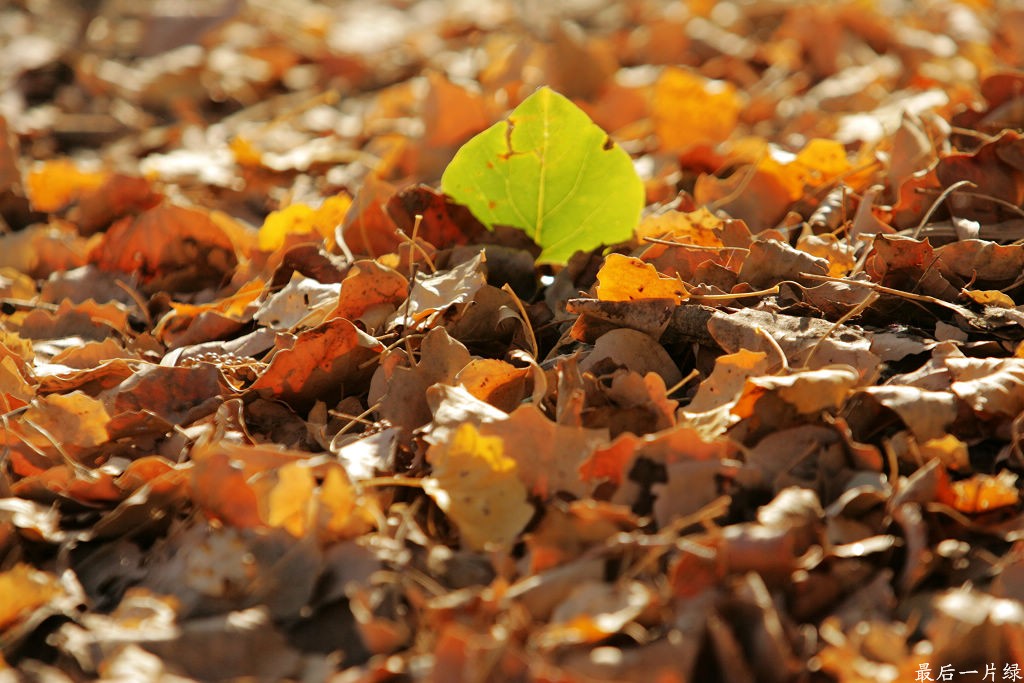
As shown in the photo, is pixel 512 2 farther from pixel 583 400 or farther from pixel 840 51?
pixel 583 400

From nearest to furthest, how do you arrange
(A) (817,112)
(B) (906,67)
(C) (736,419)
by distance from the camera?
1. (C) (736,419)
2. (A) (817,112)
3. (B) (906,67)

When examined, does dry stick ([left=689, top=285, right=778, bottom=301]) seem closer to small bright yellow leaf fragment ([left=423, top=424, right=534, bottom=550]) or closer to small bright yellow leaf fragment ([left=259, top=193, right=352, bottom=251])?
small bright yellow leaf fragment ([left=423, top=424, right=534, bottom=550])

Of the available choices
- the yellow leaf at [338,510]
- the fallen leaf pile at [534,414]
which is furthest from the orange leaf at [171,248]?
the yellow leaf at [338,510]

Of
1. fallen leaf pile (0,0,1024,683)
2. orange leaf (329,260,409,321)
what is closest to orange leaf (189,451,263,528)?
fallen leaf pile (0,0,1024,683)

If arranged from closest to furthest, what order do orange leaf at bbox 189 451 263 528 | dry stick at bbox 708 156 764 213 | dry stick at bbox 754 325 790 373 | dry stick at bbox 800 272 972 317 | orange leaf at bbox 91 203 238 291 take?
1. orange leaf at bbox 189 451 263 528
2. dry stick at bbox 754 325 790 373
3. dry stick at bbox 800 272 972 317
4. dry stick at bbox 708 156 764 213
5. orange leaf at bbox 91 203 238 291

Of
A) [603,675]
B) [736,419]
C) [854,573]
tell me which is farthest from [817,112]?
[603,675]

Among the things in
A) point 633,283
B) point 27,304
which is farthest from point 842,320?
point 27,304

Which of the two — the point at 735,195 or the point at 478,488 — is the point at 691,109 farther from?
the point at 478,488
